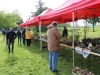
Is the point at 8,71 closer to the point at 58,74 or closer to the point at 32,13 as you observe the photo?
the point at 58,74

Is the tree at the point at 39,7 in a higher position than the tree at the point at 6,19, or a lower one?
higher

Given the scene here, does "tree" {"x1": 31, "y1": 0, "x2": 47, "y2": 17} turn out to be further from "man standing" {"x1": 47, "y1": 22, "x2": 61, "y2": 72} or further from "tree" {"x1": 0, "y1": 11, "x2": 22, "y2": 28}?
"man standing" {"x1": 47, "y1": 22, "x2": 61, "y2": 72}

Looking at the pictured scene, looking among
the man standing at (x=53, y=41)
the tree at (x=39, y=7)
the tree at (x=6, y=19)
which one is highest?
the tree at (x=39, y=7)

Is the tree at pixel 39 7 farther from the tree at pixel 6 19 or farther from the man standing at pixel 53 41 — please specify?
the man standing at pixel 53 41

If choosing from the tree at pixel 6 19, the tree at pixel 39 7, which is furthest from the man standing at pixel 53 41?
the tree at pixel 6 19

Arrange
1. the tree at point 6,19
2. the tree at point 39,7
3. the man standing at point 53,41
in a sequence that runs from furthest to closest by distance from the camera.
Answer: the tree at point 39,7, the tree at point 6,19, the man standing at point 53,41

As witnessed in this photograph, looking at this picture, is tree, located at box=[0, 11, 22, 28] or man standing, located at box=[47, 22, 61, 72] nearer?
man standing, located at box=[47, 22, 61, 72]

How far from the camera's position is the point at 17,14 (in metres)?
65.1

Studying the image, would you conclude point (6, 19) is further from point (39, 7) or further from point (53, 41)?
point (53, 41)

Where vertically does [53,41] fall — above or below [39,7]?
below

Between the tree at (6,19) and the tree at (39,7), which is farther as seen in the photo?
the tree at (39,7)

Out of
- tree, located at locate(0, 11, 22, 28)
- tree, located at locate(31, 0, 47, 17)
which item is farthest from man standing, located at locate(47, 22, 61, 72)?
tree, located at locate(0, 11, 22, 28)

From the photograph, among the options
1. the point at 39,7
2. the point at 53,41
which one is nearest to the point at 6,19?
the point at 39,7

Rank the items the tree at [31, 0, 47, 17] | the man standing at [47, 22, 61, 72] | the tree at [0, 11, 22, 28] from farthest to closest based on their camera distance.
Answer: the tree at [31, 0, 47, 17] → the tree at [0, 11, 22, 28] → the man standing at [47, 22, 61, 72]
